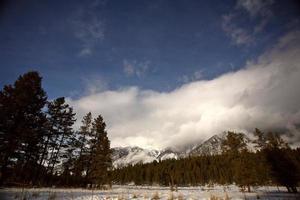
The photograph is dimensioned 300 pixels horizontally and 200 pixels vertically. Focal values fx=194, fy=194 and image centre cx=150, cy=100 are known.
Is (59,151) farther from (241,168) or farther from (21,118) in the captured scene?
(241,168)

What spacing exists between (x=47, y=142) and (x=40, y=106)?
29.5 feet

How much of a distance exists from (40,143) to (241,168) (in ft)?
102

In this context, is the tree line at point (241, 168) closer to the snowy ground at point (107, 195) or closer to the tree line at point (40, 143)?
the snowy ground at point (107, 195)

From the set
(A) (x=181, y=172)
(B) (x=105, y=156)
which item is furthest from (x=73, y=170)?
(A) (x=181, y=172)

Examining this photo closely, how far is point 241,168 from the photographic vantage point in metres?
30.5

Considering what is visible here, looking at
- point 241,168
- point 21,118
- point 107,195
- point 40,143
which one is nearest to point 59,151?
point 40,143

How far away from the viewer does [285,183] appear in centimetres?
2695

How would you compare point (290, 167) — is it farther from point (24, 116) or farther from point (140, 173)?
point (140, 173)

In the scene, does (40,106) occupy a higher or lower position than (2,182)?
higher

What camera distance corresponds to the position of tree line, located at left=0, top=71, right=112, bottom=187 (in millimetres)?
20750

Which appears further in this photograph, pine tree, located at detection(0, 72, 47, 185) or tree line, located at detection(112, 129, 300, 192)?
tree line, located at detection(112, 129, 300, 192)

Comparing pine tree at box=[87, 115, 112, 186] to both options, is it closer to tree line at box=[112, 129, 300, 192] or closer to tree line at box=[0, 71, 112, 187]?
tree line at box=[0, 71, 112, 187]

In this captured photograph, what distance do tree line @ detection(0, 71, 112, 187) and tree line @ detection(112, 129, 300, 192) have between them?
54.1 feet

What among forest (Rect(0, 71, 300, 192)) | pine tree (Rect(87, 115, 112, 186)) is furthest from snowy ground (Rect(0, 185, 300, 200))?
pine tree (Rect(87, 115, 112, 186))
